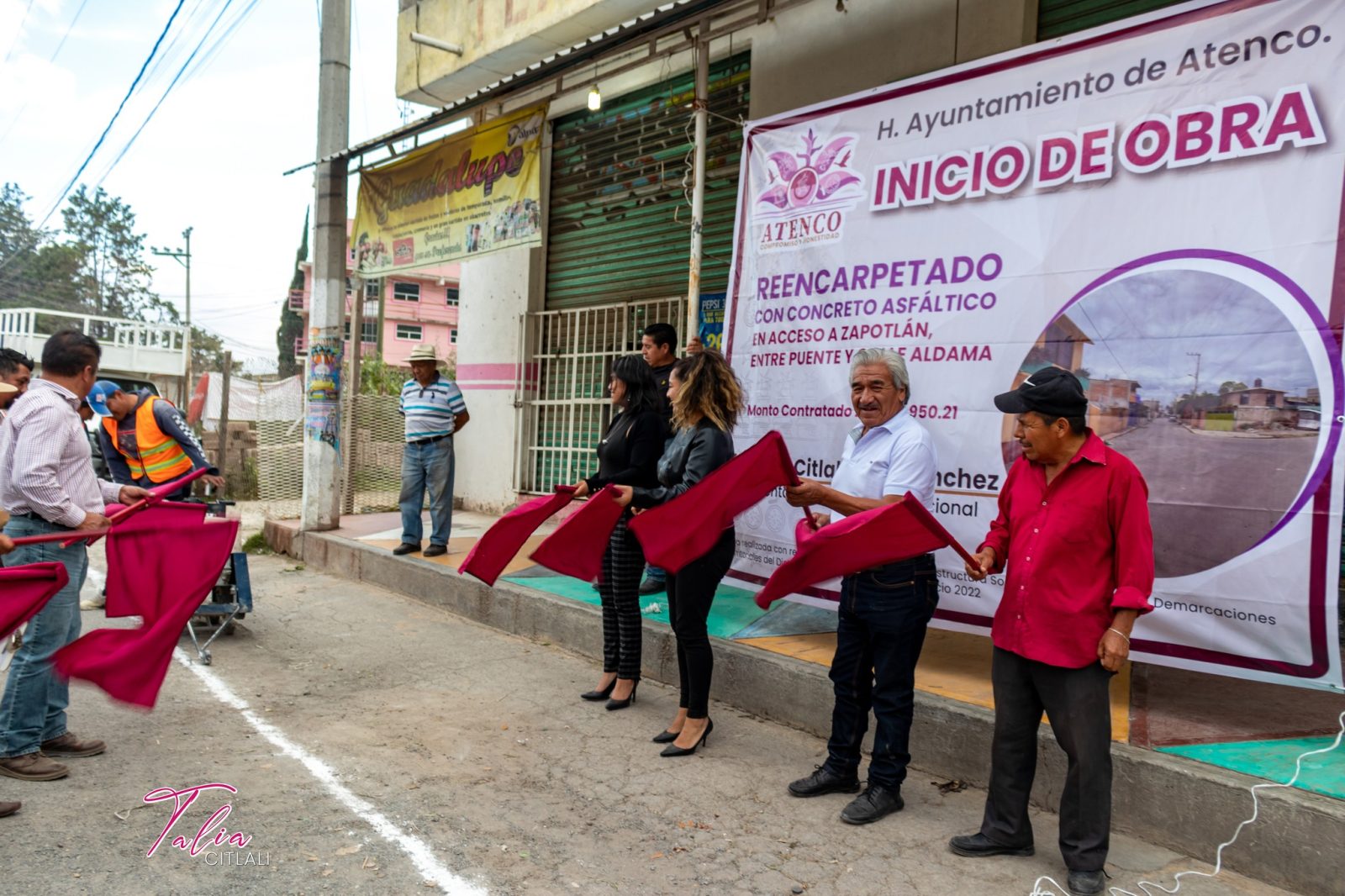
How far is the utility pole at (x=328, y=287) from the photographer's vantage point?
31.8 feet

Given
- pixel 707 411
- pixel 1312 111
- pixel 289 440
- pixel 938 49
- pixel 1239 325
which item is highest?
pixel 938 49

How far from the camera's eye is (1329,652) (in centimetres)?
362

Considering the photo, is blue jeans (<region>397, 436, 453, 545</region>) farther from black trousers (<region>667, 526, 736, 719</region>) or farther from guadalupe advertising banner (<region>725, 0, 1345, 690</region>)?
black trousers (<region>667, 526, 736, 719</region>)

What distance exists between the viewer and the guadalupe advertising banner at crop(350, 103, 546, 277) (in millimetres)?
8359

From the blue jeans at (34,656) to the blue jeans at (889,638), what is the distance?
3.39 meters

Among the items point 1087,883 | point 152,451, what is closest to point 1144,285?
point 1087,883

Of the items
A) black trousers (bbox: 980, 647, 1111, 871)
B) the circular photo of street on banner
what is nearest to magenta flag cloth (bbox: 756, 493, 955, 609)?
black trousers (bbox: 980, 647, 1111, 871)

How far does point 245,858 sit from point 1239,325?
14.3ft

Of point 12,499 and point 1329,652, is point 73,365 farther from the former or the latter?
point 1329,652

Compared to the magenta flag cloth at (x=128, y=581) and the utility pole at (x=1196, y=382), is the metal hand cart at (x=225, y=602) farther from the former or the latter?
the utility pole at (x=1196, y=382)

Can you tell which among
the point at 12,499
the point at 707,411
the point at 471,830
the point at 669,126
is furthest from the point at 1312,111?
the point at 669,126

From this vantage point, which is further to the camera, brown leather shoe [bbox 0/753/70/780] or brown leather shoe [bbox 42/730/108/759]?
brown leather shoe [bbox 42/730/108/759]

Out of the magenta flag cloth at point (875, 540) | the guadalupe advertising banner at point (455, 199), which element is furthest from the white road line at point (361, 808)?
the guadalupe advertising banner at point (455, 199)

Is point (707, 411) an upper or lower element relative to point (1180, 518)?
upper
